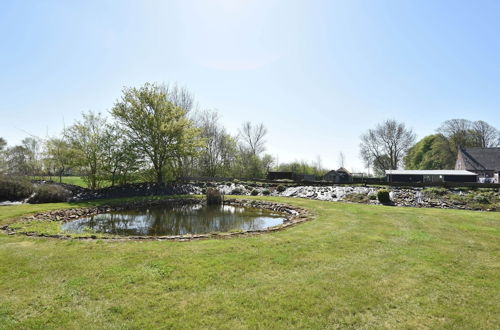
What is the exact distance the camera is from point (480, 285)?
426 centimetres

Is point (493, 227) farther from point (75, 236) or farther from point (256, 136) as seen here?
point (256, 136)

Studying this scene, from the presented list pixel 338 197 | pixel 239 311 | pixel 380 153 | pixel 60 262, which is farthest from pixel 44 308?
pixel 380 153

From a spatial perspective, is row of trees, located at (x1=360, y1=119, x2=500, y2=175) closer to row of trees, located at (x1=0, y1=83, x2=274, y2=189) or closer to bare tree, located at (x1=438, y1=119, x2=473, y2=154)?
bare tree, located at (x1=438, y1=119, x2=473, y2=154)

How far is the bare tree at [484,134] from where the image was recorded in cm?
4550

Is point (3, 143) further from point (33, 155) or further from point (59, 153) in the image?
point (59, 153)

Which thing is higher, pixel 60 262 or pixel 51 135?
pixel 51 135

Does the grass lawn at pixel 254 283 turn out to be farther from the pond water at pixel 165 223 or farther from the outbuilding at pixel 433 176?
the outbuilding at pixel 433 176

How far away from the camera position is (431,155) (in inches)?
1924

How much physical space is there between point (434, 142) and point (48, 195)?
5808 cm

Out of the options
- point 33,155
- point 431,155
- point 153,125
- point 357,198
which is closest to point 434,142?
point 431,155

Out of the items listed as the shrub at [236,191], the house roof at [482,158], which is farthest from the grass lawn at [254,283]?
the house roof at [482,158]

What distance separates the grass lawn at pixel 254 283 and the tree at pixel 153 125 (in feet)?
47.6

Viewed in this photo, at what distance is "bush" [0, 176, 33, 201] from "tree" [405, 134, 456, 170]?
185 ft

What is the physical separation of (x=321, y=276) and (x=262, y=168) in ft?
121
